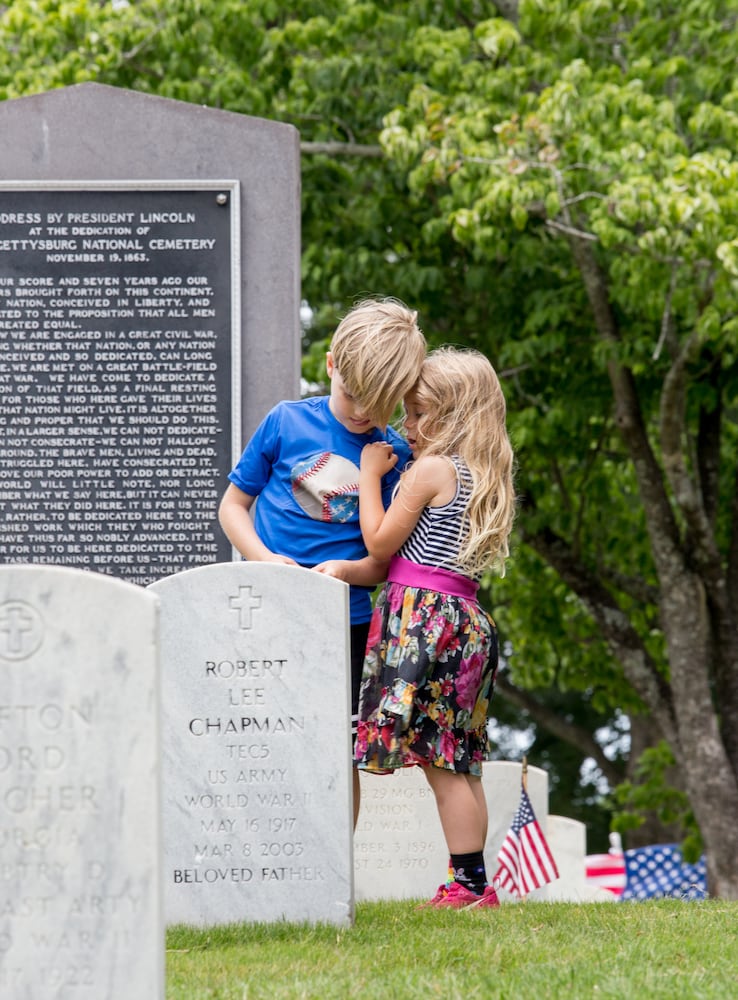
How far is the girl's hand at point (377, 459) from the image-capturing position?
5.36 meters

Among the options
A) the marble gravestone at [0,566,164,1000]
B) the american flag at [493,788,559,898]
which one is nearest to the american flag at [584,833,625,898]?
the american flag at [493,788,559,898]

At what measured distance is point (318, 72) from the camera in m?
11.9

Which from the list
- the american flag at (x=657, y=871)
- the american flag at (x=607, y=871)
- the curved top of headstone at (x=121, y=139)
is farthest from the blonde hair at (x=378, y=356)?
the american flag at (x=607, y=871)

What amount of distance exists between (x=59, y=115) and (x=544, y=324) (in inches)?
253

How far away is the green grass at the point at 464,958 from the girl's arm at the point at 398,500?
1342 mm

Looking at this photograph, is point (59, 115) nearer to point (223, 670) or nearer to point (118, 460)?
point (118, 460)

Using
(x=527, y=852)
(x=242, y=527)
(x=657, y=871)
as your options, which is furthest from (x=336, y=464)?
(x=657, y=871)

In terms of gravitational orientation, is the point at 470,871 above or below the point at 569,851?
above

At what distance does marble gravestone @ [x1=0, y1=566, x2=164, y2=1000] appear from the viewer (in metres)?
3.34

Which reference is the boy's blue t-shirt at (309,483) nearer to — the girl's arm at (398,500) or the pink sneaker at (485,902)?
the girl's arm at (398,500)

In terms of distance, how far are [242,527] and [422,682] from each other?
3.20 ft

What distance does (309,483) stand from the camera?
545 cm

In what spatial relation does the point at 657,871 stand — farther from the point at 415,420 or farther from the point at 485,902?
the point at 415,420

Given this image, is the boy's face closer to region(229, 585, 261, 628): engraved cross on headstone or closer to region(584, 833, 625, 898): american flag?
region(229, 585, 261, 628): engraved cross on headstone
